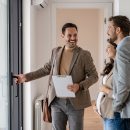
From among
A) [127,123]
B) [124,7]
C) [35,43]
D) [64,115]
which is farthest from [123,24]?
[35,43]

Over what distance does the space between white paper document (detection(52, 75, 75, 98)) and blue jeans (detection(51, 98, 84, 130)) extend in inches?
2.7

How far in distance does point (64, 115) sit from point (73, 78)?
0.35 meters

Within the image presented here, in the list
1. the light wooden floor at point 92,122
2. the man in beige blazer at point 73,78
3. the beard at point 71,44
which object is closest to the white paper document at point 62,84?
the man in beige blazer at point 73,78

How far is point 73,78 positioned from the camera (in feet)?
8.25

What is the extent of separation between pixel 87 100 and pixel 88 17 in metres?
5.15

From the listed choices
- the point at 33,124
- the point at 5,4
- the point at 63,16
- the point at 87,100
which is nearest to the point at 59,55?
the point at 87,100

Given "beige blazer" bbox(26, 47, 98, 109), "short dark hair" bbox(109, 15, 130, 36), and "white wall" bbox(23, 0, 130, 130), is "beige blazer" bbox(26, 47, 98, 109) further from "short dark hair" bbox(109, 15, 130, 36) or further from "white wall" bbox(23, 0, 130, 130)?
"white wall" bbox(23, 0, 130, 130)

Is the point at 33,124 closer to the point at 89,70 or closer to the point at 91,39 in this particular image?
the point at 89,70

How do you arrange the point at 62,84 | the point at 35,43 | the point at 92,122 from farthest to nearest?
the point at 92,122 < the point at 35,43 < the point at 62,84

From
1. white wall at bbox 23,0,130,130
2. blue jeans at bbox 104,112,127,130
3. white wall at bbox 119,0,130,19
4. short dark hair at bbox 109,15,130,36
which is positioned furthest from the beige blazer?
white wall at bbox 119,0,130,19

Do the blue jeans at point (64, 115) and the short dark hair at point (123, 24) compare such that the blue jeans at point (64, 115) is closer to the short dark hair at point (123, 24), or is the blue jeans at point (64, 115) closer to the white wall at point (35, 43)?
the short dark hair at point (123, 24)

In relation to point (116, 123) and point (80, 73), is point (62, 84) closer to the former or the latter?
point (80, 73)

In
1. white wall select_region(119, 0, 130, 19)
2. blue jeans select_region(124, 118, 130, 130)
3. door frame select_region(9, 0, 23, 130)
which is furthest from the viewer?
white wall select_region(119, 0, 130, 19)

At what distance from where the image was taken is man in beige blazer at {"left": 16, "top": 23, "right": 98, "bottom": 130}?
2.49 m
